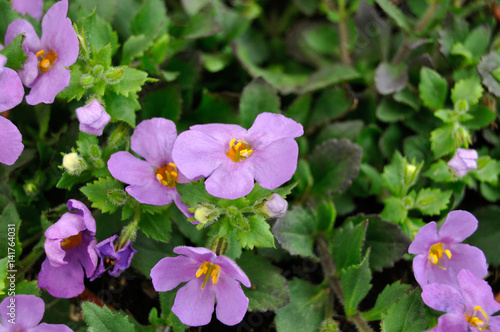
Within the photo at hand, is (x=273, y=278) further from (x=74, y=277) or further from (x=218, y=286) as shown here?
(x=74, y=277)

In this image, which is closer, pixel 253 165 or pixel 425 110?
pixel 253 165

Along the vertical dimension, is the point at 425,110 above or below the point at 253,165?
below

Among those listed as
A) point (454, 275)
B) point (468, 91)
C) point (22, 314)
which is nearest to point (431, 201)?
point (454, 275)

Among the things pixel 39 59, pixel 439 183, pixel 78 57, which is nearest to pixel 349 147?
pixel 439 183

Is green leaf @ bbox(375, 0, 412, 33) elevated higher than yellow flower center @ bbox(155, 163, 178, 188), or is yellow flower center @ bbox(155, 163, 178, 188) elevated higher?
green leaf @ bbox(375, 0, 412, 33)

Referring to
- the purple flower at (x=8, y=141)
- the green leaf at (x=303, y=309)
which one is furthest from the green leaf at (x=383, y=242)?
the purple flower at (x=8, y=141)

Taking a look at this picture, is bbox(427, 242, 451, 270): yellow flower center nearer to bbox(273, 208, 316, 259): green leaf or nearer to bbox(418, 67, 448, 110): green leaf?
bbox(273, 208, 316, 259): green leaf

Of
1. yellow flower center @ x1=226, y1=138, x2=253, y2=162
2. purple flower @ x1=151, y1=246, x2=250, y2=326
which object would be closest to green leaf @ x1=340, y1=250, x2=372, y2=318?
purple flower @ x1=151, y1=246, x2=250, y2=326
